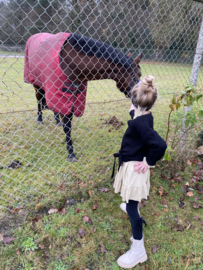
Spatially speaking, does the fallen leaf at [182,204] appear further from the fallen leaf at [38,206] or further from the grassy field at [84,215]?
the fallen leaf at [38,206]

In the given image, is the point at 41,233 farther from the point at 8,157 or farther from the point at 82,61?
the point at 82,61

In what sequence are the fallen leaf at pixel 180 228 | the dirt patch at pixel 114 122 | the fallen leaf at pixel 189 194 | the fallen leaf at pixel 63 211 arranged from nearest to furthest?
the fallen leaf at pixel 180 228 → the fallen leaf at pixel 63 211 → the fallen leaf at pixel 189 194 → the dirt patch at pixel 114 122

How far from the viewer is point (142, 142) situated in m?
1.40

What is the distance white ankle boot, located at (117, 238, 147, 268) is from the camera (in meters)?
1.54

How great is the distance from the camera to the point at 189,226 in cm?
194

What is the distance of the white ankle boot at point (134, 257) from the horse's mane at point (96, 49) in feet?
6.89

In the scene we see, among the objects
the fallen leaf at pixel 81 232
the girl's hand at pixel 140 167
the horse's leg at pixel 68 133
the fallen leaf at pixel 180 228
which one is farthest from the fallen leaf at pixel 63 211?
the fallen leaf at pixel 180 228

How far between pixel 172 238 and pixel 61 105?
207 cm

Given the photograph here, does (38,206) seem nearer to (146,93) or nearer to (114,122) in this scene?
(146,93)

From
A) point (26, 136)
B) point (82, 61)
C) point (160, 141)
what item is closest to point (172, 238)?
point (160, 141)

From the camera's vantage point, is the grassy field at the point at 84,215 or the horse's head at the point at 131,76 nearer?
the grassy field at the point at 84,215

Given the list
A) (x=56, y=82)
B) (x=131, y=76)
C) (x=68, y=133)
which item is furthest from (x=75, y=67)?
(x=68, y=133)

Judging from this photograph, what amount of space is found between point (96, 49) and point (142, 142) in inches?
56.4

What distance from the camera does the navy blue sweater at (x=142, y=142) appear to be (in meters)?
1.26
